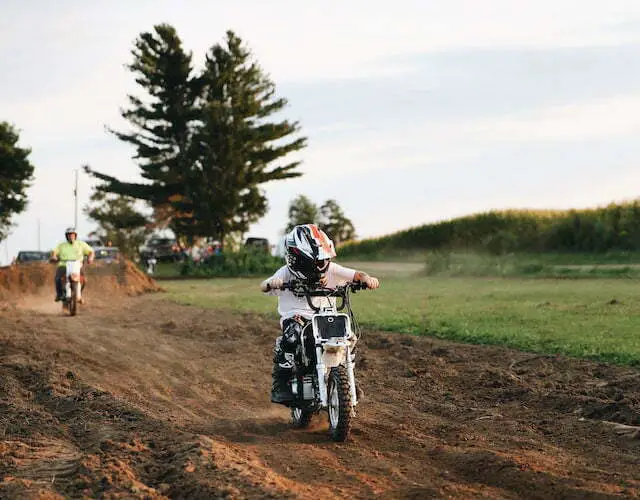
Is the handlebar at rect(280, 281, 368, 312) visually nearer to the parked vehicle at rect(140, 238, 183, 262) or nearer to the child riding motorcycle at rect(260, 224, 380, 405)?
the child riding motorcycle at rect(260, 224, 380, 405)

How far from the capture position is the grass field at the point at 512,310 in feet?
51.3

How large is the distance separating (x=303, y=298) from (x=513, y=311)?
12916mm

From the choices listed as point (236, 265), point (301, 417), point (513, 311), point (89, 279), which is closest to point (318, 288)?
point (301, 417)

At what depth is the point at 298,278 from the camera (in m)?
8.98

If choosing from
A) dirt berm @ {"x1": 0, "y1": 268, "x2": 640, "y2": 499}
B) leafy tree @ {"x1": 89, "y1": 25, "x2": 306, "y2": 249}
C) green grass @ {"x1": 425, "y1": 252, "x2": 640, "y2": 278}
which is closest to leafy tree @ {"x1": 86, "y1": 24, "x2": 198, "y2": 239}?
leafy tree @ {"x1": 89, "y1": 25, "x2": 306, "y2": 249}

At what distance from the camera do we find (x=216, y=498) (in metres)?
6.44

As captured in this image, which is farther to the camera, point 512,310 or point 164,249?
point 164,249

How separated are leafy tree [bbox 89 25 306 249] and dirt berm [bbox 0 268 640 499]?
44814 millimetres

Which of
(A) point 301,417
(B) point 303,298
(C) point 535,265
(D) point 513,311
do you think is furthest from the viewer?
(C) point 535,265

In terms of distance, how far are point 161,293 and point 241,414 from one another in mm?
26384

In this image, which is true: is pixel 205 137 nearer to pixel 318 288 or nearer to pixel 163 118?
pixel 163 118

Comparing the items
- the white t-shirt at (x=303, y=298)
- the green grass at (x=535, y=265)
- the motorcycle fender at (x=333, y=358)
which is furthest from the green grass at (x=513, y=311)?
the motorcycle fender at (x=333, y=358)

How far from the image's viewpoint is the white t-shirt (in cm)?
910

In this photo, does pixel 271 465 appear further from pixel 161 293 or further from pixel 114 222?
pixel 114 222
